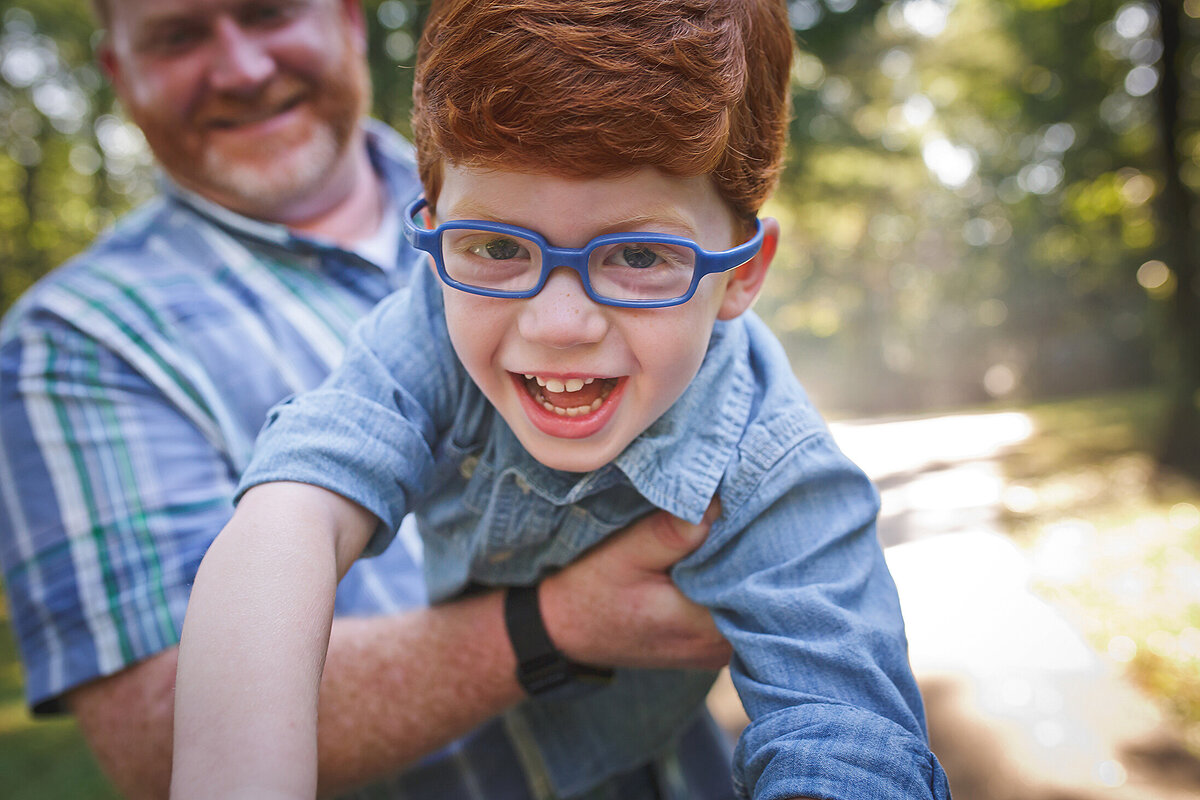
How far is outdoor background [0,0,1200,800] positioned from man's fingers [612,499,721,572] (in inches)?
52.0

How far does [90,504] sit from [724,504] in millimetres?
1312

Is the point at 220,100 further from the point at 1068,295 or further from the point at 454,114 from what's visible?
the point at 1068,295

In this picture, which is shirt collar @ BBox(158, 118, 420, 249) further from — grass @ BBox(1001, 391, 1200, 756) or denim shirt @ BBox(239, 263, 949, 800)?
grass @ BBox(1001, 391, 1200, 756)

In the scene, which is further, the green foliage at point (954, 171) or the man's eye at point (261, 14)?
the green foliage at point (954, 171)

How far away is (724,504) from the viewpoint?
4.25 feet

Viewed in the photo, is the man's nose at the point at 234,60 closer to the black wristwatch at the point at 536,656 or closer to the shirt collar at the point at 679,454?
the shirt collar at the point at 679,454

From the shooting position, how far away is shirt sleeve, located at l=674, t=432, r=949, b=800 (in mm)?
1062

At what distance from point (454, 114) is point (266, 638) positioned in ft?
2.32

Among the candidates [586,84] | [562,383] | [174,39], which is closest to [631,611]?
[562,383]

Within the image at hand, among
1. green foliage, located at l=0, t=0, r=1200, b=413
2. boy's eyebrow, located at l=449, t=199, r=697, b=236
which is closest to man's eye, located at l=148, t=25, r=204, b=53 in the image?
boy's eyebrow, located at l=449, t=199, r=697, b=236

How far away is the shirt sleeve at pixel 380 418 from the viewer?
1106mm

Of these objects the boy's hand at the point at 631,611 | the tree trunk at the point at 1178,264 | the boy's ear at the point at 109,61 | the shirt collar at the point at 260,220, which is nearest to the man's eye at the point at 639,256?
the boy's hand at the point at 631,611

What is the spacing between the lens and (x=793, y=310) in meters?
23.1

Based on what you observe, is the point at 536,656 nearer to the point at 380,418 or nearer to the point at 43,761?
the point at 380,418
